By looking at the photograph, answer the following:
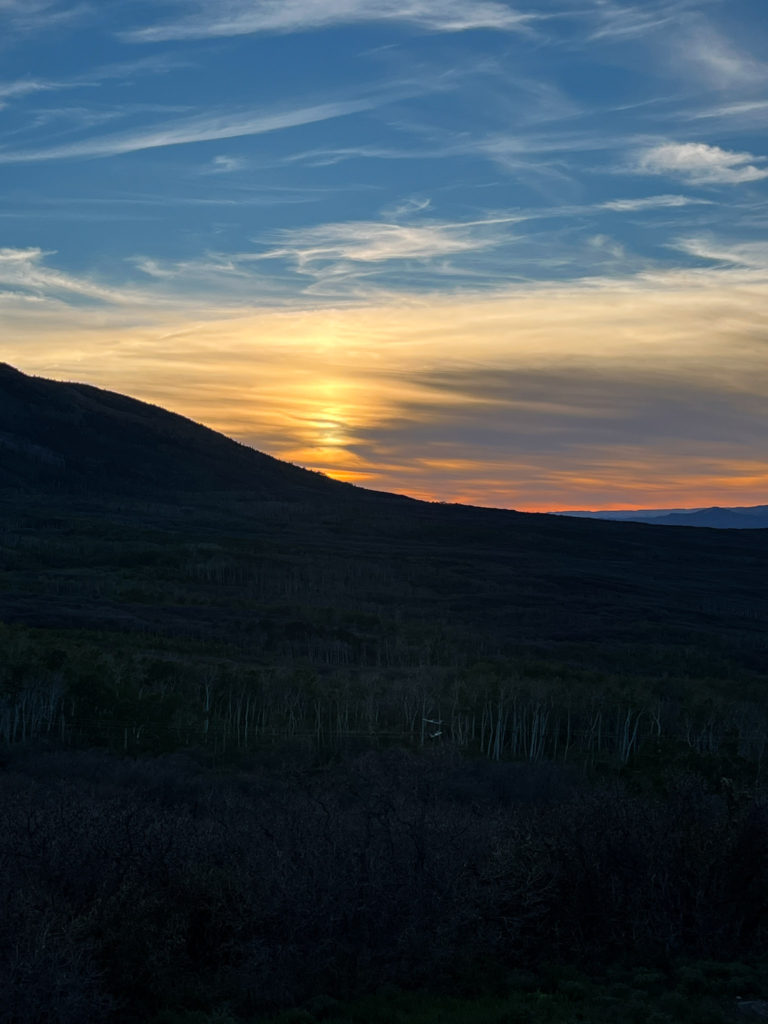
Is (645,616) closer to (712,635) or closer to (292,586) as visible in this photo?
(712,635)

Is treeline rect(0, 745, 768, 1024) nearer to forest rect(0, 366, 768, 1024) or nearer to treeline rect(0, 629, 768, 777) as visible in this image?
forest rect(0, 366, 768, 1024)

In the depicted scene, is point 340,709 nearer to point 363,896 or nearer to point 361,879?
point 361,879

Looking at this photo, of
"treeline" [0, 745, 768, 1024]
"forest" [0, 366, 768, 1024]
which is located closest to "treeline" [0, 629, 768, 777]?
"forest" [0, 366, 768, 1024]

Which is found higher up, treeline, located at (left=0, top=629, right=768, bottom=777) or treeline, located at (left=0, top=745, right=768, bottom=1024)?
treeline, located at (left=0, top=745, right=768, bottom=1024)

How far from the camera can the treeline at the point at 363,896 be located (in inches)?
722

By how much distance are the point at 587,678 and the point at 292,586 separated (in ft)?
268

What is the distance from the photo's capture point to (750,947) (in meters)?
21.6

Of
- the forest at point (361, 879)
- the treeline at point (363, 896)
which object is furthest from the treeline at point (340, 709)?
the treeline at point (363, 896)

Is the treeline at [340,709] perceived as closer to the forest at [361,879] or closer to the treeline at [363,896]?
the forest at [361,879]

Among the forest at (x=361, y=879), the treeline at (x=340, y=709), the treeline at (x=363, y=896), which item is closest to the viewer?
the forest at (x=361, y=879)

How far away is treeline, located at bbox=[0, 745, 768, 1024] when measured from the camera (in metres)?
18.3

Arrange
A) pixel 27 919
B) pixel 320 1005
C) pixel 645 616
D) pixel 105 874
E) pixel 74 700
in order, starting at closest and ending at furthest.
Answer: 1. pixel 27 919
2. pixel 320 1005
3. pixel 105 874
4. pixel 74 700
5. pixel 645 616

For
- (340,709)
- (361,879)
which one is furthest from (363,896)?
(340,709)

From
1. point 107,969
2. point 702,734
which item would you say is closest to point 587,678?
point 702,734
